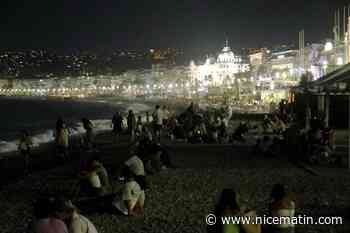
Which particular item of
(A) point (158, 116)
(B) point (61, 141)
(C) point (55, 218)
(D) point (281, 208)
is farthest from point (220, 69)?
(C) point (55, 218)

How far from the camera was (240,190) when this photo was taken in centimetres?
1014

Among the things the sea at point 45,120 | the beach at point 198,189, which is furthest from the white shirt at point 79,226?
the sea at point 45,120

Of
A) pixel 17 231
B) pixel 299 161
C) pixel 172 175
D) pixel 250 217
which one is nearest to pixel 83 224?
pixel 250 217

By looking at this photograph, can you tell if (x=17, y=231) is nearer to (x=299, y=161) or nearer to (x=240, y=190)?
(x=240, y=190)

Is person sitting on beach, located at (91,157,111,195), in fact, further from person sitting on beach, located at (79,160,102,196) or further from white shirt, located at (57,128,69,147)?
white shirt, located at (57,128,69,147)

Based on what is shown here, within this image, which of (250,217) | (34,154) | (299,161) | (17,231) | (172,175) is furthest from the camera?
(34,154)

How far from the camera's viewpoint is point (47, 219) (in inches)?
194

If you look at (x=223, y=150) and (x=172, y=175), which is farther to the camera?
(x=223, y=150)

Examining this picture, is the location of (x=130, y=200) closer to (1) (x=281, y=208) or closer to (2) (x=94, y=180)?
(2) (x=94, y=180)

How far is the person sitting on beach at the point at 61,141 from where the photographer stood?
16.4 m

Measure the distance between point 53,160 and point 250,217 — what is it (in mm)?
13941

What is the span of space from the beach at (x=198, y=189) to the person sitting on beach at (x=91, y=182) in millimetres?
535

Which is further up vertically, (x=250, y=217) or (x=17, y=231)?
(x=250, y=217)

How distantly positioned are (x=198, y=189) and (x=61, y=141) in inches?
295
